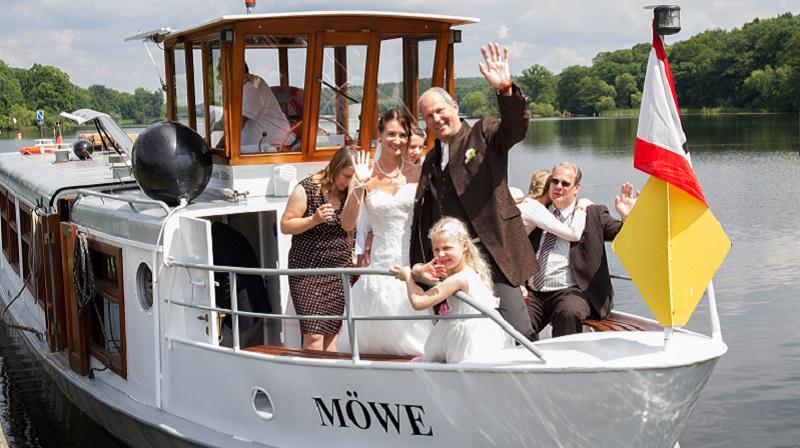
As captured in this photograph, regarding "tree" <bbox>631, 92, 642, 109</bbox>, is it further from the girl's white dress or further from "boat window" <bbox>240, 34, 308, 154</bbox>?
the girl's white dress

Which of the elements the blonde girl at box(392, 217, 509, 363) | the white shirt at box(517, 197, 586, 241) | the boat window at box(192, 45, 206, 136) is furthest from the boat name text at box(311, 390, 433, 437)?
the boat window at box(192, 45, 206, 136)

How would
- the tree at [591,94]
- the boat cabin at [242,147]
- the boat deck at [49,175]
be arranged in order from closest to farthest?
the boat cabin at [242,147]
the boat deck at [49,175]
the tree at [591,94]

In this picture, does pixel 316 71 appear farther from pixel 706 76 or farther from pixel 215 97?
pixel 706 76

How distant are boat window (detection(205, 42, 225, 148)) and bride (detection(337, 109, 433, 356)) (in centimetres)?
246

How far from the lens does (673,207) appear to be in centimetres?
608

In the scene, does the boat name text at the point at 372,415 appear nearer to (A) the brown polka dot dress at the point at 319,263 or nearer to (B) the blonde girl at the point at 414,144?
(A) the brown polka dot dress at the point at 319,263

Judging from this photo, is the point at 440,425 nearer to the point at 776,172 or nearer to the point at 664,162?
the point at 664,162

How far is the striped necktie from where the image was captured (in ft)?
25.0

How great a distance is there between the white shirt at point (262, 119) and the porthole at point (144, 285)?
4.28 feet

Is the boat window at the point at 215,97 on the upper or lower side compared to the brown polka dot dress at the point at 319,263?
upper

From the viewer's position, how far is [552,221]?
7.45 meters

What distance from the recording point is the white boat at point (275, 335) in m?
6.21

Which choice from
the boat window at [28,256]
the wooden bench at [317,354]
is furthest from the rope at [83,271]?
the wooden bench at [317,354]

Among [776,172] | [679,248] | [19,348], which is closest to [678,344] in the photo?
[679,248]
